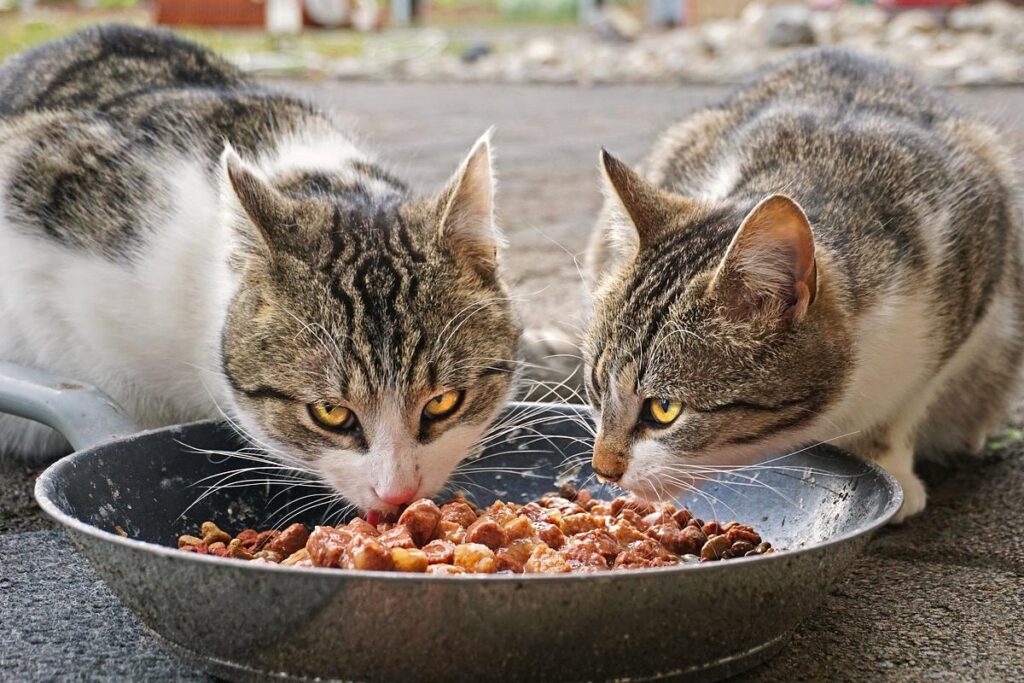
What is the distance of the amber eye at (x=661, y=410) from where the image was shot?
206cm

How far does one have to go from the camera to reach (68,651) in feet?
5.74

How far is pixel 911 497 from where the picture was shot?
8.23 ft

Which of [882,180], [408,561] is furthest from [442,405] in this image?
[882,180]

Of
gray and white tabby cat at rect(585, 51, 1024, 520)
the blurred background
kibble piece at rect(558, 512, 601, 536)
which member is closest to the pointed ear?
gray and white tabby cat at rect(585, 51, 1024, 520)

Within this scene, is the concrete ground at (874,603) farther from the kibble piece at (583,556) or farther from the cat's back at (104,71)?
the cat's back at (104,71)

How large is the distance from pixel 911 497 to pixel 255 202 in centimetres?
149

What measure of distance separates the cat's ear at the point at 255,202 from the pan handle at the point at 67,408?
0.42m

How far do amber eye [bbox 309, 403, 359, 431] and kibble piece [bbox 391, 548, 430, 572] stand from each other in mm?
472

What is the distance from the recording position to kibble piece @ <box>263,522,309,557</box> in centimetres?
191

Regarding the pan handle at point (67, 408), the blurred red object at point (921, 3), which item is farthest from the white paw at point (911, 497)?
the blurred red object at point (921, 3)

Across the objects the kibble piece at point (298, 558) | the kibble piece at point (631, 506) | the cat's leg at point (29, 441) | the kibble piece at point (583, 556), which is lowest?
the cat's leg at point (29, 441)

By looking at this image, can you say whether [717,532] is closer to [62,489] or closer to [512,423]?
[512,423]

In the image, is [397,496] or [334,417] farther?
[334,417]

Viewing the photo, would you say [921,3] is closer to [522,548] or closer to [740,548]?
[740,548]
